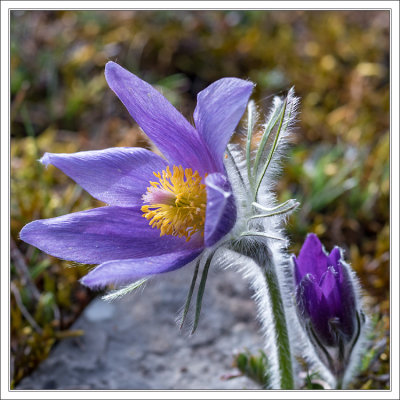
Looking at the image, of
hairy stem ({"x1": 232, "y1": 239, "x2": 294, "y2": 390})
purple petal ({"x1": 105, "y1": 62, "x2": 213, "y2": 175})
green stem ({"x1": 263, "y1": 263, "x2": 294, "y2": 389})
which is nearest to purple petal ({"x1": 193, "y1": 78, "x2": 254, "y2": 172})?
purple petal ({"x1": 105, "y1": 62, "x2": 213, "y2": 175})

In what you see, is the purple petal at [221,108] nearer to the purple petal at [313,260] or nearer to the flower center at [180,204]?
the flower center at [180,204]

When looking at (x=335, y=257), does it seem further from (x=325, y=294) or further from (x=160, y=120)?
(x=160, y=120)

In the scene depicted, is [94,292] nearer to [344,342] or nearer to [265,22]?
[344,342]

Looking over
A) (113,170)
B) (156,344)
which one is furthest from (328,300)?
(156,344)

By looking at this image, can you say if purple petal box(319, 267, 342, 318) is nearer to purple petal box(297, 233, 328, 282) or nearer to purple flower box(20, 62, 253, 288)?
purple petal box(297, 233, 328, 282)

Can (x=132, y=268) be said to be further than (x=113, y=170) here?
A: No

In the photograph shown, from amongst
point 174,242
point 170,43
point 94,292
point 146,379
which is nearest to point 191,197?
point 174,242

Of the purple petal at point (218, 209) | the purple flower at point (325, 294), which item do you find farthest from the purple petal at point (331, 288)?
the purple petal at point (218, 209)
